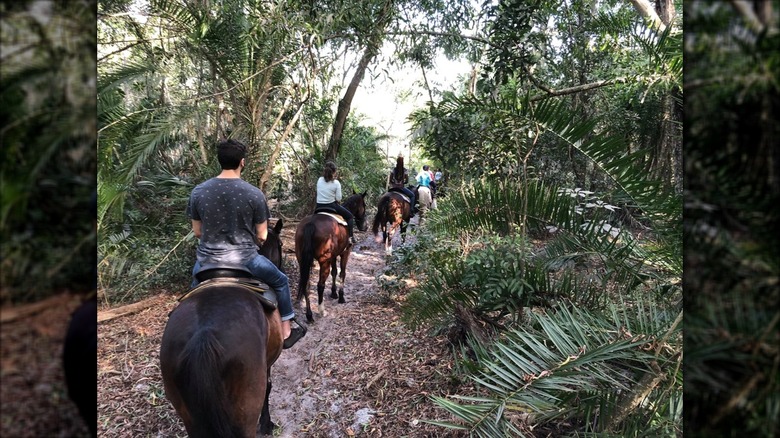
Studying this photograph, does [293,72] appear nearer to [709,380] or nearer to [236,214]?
[236,214]

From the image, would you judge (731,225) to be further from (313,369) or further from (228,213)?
(313,369)

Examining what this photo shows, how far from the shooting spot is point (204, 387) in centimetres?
190

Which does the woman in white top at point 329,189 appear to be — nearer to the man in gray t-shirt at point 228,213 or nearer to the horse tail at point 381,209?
the horse tail at point 381,209

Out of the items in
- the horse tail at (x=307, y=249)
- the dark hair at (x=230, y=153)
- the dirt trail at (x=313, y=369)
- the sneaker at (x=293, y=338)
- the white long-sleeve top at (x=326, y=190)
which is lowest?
the dirt trail at (x=313, y=369)

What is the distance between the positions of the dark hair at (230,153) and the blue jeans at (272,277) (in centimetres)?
69

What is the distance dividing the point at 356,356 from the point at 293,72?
426 centimetres

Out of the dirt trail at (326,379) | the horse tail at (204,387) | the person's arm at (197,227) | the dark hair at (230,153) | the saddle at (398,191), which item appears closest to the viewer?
the horse tail at (204,387)

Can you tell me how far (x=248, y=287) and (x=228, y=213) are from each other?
516 millimetres

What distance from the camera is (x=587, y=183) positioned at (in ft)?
17.4

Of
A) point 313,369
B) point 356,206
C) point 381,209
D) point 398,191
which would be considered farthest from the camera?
point 398,191

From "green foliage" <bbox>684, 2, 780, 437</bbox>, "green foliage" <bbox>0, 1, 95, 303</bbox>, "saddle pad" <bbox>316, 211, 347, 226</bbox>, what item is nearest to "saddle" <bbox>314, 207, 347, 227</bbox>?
"saddle pad" <bbox>316, 211, 347, 226</bbox>

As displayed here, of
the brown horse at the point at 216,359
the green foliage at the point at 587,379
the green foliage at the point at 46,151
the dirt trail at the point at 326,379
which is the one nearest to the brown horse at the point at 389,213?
the dirt trail at the point at 326,379

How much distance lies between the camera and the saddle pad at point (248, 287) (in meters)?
2.39

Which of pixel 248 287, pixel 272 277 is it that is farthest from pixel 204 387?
pixel 272 277
